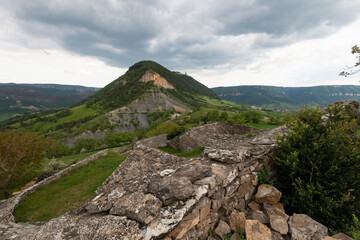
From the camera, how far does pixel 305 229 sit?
3756 millimetres

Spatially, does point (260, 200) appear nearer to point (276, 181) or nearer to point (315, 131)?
point (276, 181)

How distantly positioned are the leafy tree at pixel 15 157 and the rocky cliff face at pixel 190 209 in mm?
9701

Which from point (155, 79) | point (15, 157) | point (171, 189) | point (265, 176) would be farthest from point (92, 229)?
point (155, 79)

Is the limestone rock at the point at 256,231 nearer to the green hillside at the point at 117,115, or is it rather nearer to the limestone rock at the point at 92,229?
the limestone rock at the point at 92,229

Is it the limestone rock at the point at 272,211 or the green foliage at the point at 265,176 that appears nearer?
the limestone rock at the point at 272,211

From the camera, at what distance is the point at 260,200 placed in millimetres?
5113

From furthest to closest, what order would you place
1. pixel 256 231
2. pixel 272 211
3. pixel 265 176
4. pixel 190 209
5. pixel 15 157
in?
pixel 15 157, pixel 265 176, pixel 272 211, pixel 190 209, pixel 256 231

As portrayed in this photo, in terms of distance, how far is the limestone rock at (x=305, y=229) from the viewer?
361 centimetres

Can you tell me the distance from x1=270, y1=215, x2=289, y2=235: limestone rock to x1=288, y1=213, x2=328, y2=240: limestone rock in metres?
0.12

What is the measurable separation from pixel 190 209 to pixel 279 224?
247 cm

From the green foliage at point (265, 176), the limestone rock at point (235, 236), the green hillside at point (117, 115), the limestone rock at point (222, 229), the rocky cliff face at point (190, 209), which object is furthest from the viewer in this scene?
the green hillside at point (117, 115)

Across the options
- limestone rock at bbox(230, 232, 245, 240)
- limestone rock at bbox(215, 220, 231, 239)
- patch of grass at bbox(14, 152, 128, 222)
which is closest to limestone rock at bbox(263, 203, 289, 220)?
limestone rock at bbox(230, 232, 245, 240)

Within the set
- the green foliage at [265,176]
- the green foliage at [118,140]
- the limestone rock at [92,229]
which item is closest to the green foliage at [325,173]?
the green foliage at [265,176]

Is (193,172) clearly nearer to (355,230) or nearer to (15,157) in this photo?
(355,230)
